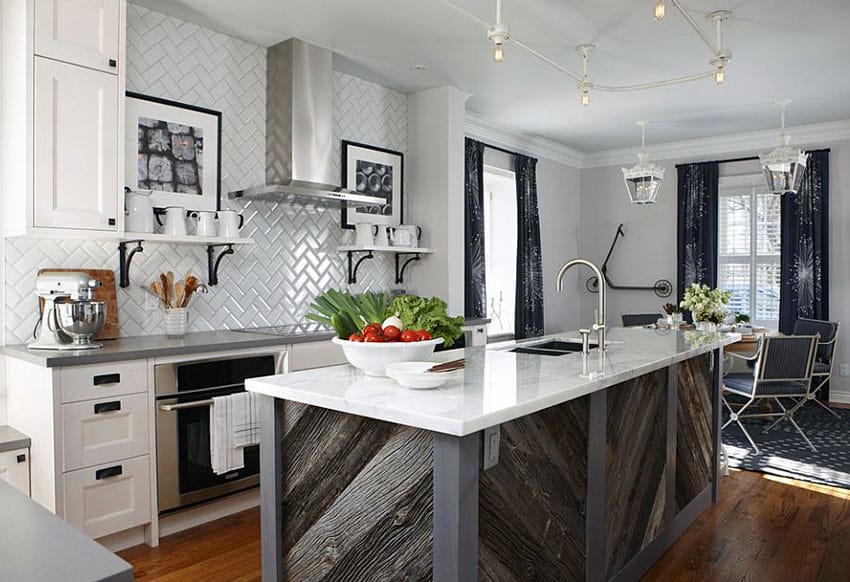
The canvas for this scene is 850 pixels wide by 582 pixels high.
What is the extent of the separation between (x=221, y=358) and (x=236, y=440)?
0.41 metres

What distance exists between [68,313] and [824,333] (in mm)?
5762

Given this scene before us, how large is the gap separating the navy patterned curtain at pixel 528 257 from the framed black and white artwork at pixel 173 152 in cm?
347

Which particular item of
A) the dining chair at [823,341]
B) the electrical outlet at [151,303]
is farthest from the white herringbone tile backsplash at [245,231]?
the dining chair at [823,341]

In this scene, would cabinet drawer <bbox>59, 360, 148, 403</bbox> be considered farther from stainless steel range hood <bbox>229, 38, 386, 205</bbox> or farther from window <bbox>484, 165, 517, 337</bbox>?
window <bbox>484, 165, 517, 337</bbox>

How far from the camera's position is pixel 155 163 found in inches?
139

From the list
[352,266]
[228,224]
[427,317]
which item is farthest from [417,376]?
[352,266]

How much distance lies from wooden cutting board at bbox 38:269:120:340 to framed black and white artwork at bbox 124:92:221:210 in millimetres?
469

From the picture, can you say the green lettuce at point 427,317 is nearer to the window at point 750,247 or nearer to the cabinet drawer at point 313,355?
the cabinet drawer at point 313,355

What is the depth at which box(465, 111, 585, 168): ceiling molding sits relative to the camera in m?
5.93

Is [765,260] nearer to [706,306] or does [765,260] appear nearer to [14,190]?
[706,306]

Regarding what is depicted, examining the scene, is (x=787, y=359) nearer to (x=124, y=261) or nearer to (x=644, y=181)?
(x=644, y=181)

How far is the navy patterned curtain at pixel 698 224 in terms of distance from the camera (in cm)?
680

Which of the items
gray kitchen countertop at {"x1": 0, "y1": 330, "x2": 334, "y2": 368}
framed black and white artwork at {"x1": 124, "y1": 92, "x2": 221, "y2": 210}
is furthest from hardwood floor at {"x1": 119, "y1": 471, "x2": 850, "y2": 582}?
framed black and white artwork at {"x1": 124, "y1": 92, "x2": 221, "y2": 210}

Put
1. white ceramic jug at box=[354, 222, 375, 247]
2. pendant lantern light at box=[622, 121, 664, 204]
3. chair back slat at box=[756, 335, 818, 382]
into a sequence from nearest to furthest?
chair back slat at box=[756, 335, 818, 382], white ceramic jug at box=[354, 222, 375, 247], pendant lantern light at box=[622, 121, 664, 204]
